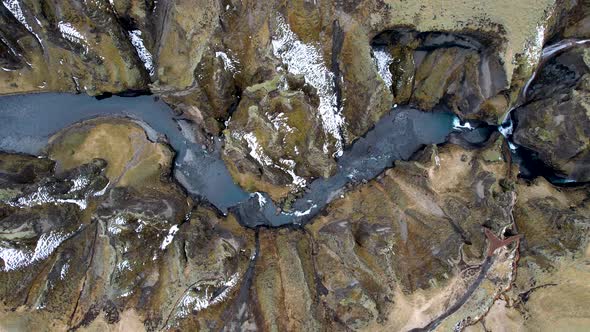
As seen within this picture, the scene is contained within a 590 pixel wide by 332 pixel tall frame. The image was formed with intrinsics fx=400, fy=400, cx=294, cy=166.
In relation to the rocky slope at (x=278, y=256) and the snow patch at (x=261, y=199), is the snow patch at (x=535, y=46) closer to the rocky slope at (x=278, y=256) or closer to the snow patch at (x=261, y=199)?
the rocky slope at (x=278, y=256)

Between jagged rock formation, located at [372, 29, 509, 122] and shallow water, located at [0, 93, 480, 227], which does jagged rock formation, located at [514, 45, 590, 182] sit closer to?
jagged rock formation, located at [372, 29, 509, 122]

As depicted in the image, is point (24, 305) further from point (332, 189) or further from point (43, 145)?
point (332, 189)

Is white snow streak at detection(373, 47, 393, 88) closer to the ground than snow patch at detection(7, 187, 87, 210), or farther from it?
farther from it

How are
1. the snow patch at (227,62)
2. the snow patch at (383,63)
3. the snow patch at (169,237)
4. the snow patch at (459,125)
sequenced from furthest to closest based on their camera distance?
1. the snow patch at (459,125)
2. the snow patch at (383,63)
3. the snow patch at (169,237)
4. the snow patch at (227,62)

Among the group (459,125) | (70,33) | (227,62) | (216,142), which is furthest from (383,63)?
(70,33)

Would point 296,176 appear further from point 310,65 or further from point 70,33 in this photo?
point 70,33

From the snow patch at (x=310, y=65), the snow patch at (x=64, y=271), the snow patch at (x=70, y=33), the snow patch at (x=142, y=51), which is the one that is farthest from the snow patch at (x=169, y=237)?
the snow patch at (x=70, y=33)

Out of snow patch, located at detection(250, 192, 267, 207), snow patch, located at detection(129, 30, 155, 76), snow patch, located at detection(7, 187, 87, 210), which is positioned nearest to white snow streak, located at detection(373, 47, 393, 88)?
snow patch, located at detection(250, 192, 267, 207)

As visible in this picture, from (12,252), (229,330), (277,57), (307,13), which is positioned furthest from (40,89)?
(229,330)
